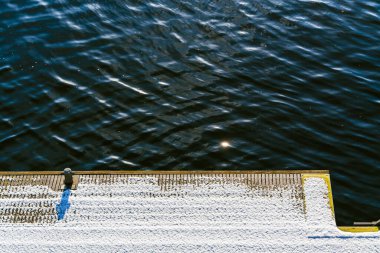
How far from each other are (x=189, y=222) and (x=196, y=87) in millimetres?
7092

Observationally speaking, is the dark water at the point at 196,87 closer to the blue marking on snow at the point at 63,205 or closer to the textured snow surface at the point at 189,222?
the textured snow surface at the point at 189,222

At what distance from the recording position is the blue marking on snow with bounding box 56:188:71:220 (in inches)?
468

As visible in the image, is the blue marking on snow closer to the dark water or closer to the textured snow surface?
the textured snow surface

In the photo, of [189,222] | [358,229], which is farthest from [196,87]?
[358,229]

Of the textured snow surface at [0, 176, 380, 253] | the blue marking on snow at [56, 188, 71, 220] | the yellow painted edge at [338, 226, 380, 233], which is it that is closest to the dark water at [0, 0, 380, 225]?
the yellow painted edge at [338, 226, 380, 233]

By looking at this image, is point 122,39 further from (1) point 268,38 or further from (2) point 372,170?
Result: (2) point 372,170

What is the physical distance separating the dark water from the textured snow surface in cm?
247

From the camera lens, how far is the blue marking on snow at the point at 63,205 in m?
11.9

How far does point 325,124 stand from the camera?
54.4 feet

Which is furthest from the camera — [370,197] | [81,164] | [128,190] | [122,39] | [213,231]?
[122,39]

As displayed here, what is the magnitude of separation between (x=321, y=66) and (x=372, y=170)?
5.00m

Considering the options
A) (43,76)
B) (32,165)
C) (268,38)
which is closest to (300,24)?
(268,38)

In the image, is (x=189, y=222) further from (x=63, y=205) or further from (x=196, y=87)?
(x=196, y=87)

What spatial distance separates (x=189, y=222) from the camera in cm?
1166
